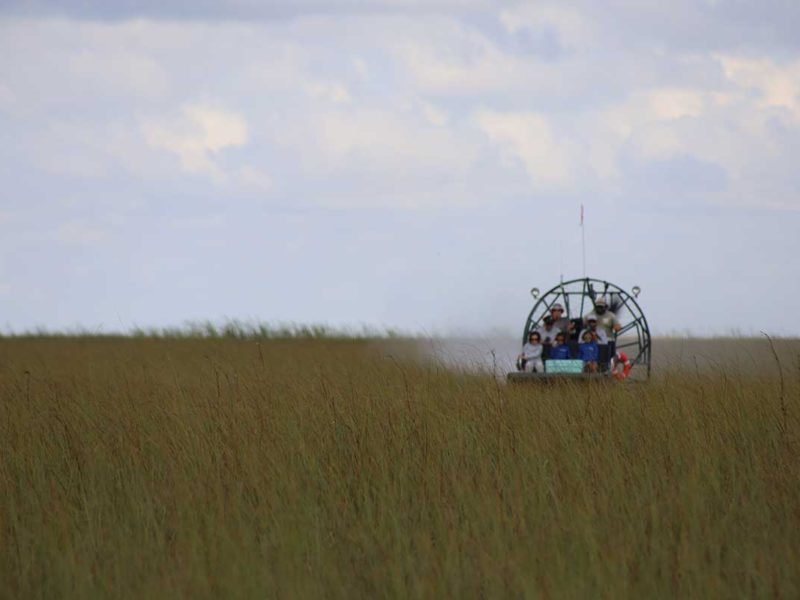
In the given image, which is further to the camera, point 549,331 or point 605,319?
point 605,319

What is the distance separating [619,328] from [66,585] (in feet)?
37.3

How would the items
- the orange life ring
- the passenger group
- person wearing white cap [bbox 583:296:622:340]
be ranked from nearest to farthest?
the orange life ring < the passenger group < person wearing white cap [bbox 583:296:622:340]

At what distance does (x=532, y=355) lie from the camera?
52.6ft

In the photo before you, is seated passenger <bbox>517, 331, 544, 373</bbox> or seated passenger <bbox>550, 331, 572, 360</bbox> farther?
seated passenger <bbox>517, 331, 544, 373</bbox>

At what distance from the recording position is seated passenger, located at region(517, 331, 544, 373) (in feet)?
52.2

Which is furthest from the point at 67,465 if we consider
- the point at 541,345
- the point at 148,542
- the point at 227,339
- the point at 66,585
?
the point at 227,339

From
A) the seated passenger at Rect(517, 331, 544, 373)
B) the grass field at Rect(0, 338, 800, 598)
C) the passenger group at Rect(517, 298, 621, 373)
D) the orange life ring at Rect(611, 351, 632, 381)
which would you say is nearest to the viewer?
the grass field at Rect(0, 338, 800, 598)

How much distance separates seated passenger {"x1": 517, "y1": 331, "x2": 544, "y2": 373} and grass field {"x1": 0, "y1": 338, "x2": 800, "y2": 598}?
4783 millimetres

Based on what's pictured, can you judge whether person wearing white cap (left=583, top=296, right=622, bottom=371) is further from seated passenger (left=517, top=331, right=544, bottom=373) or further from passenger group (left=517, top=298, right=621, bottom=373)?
seated passenger (left=517, top=331, right=544, bottom=373)

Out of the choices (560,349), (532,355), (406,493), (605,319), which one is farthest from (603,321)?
(406,493)

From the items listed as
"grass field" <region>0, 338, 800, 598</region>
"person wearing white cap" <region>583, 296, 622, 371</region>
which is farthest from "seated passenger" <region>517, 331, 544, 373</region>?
"grass field" <region>0, 338, 800, 598</region>

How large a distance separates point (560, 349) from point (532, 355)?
38 cm

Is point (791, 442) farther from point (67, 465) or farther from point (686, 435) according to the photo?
point (67, 465)

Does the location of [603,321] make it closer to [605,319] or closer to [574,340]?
[605,319]
